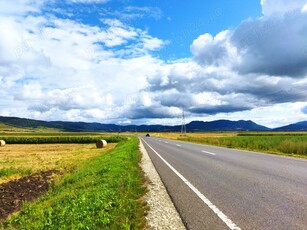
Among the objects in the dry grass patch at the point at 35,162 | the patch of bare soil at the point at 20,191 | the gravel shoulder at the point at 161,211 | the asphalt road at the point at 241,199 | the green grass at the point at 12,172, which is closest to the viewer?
the asphalt road at the point at 241,199

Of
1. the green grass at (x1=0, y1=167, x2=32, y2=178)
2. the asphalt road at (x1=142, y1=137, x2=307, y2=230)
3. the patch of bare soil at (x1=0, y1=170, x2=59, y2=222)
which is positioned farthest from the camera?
the green grass at (x1=0, y1=167, x2=32, y2=178)

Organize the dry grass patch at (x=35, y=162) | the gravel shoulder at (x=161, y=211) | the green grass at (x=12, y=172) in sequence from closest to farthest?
1. the gravel shoulder at (x=161, y=211)
2. the green grass at (x=12, y=172)
3. the dry grass patch at (x=35, y=162)

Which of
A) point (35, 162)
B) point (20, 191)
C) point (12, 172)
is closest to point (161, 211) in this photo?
point (20, 191)

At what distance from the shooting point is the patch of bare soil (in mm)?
11571

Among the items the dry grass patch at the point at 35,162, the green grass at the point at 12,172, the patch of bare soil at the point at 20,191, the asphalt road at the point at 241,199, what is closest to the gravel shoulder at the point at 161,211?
the asphalt road at the point at 241,199

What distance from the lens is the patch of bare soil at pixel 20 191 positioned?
11.6 m

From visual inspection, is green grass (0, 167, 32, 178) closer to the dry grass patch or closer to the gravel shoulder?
the dry grass patch

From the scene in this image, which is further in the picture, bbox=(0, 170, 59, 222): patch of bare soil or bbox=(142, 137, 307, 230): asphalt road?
bbox=(0, 170, 59, 222): patch of bare soil

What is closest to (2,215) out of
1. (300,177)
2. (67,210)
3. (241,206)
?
(67,210)

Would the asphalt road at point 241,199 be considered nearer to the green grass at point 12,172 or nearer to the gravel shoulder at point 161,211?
the gravel shoulder at point 161,211

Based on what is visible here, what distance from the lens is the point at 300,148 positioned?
24.2m

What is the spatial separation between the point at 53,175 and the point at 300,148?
17253 mm

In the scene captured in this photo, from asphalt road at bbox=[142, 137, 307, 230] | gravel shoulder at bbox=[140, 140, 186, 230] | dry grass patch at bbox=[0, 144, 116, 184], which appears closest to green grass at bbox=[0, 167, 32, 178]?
dry grass patch at bbox=[0, 144, 116, 184]

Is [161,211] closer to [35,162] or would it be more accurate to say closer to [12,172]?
[12,172]
